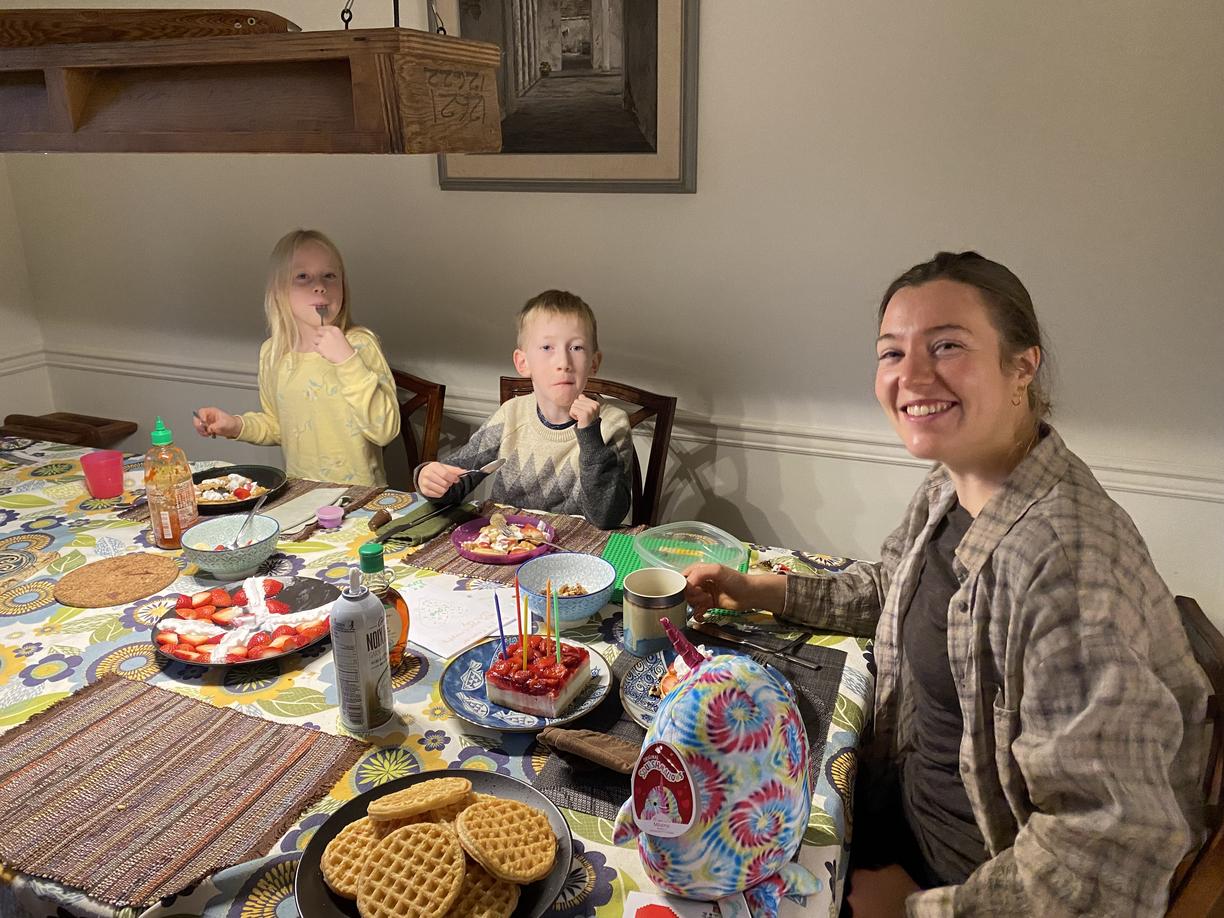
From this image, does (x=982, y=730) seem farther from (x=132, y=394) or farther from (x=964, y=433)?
(x=132, y=394)

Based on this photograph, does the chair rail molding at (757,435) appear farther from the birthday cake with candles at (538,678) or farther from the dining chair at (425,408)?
the birthday cake with candles at (538,678)

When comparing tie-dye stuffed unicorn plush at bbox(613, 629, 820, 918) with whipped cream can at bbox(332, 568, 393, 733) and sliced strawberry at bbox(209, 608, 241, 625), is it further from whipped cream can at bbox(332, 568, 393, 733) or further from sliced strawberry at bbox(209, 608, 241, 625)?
sliced strawberry at bbox(209, 608, 241, 625)

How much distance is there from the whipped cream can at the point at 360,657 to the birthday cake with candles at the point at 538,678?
14cm

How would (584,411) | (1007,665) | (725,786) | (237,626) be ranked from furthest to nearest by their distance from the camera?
(584,411)
(237,626)
(1007,665)
(725,786)

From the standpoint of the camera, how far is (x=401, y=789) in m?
1.03

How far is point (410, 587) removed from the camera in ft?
5.15

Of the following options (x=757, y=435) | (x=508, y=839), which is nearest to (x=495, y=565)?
(x=508, y=839)

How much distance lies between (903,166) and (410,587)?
5.42 feet

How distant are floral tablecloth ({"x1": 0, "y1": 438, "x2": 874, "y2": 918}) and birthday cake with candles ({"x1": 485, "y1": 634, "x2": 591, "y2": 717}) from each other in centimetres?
5

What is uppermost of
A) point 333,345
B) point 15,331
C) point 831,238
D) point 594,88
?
point 594,88

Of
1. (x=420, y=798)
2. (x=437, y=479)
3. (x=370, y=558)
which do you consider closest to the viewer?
(x=420, y=798)

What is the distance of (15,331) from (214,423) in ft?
6.20

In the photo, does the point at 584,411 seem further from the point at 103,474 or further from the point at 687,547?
the point at 103,474

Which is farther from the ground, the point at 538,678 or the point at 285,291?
the point at 285,291
